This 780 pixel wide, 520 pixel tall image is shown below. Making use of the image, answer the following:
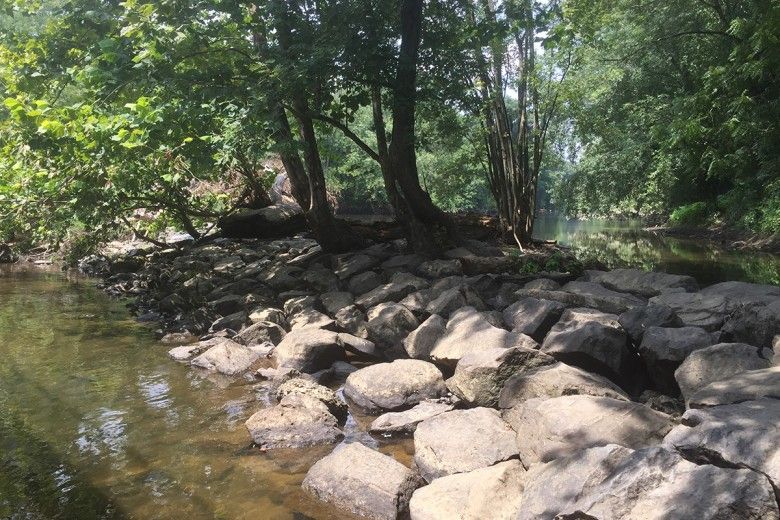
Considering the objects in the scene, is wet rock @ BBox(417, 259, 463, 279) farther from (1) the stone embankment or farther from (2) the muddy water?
(2) the muddy water

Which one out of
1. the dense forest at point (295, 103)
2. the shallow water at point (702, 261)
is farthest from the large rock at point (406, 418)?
the shallow water at point (702, 261)

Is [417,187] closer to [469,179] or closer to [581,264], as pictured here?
[581,264]

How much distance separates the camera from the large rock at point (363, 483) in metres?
3.33

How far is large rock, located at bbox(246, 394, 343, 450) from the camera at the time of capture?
4305 millimetres

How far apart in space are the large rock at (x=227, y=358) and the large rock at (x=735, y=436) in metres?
4.62

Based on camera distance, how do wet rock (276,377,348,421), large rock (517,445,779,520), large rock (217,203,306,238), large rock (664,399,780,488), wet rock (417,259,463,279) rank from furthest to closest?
large rock (217,203,306,238) → wet rock (417,259,463,279) → wet rock (276,377,348,421) → large rock (664,399,780,488) → large rock (517,445,779,520)

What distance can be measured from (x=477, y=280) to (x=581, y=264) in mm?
1835

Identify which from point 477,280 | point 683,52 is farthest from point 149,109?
point 683,52

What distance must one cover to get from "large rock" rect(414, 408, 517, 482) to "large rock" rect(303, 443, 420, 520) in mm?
200

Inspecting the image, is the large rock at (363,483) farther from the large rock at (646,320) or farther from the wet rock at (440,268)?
the wet rock at (440,268)

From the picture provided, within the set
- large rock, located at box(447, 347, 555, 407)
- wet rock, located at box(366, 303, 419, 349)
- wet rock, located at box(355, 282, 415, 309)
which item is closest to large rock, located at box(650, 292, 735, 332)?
large rock, located at box(447, 347, 555, 407)

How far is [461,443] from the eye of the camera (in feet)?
12.2

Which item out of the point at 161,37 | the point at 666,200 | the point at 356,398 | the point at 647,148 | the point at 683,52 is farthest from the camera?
the point at 666,200

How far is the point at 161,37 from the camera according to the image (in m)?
7.32
